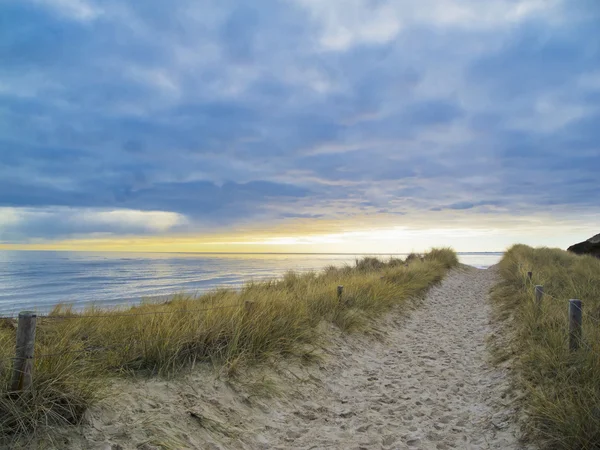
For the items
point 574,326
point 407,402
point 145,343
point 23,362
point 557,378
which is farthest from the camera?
point 407,402

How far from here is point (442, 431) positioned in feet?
16.4

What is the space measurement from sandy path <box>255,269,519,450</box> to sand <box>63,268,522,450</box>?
0.02 m

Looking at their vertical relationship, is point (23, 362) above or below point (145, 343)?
above

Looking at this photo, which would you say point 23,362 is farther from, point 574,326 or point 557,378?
point 574,326

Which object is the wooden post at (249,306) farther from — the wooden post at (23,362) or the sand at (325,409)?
the wooden post at (23,362)

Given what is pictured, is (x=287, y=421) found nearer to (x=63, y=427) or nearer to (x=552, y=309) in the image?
(x=63, y=427)

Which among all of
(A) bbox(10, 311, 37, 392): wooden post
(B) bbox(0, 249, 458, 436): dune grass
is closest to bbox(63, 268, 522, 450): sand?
(B) bbox(0, 249, 458, 436): dune grass

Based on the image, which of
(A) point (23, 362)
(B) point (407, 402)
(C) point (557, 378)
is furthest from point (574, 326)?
(A) point (23, 362)

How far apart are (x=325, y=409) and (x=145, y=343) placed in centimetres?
282

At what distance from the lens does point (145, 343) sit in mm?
5293

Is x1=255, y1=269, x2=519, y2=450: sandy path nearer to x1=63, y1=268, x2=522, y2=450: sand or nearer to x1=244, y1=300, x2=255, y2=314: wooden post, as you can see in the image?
x1=63, y1=268, x2=522, y2=450: sand

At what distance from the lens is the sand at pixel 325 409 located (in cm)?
408

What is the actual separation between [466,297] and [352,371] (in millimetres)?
12289

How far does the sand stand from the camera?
408cm
